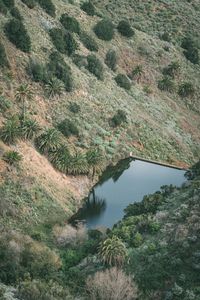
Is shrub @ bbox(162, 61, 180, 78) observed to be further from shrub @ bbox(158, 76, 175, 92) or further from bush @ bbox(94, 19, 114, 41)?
bush @ bbox(94, 19, 114, 41)

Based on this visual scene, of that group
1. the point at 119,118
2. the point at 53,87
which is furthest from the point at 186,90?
the point at 53,87

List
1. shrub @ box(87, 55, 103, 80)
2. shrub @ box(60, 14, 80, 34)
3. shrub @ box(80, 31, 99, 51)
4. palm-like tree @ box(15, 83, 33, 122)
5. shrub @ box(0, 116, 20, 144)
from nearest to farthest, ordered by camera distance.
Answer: shrub @ box(0, 116, 20, 144)
palm-like tree @ box(15, 83, 33, 122)
shrub @ box(87, 55, 103, 80)
shrub @ box(60, 14, 80, 34)
shrub @ box(80, 31, 99, 51)

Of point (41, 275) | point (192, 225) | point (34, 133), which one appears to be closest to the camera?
point (41, 275)

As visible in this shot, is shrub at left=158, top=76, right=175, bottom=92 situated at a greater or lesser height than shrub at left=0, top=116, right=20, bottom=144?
greater

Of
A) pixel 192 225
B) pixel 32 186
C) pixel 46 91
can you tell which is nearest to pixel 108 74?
pixel 46 91

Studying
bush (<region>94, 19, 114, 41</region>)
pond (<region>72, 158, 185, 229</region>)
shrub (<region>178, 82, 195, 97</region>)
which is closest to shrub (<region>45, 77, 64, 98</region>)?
pond (<region>72, 158, 185, 229</region>)

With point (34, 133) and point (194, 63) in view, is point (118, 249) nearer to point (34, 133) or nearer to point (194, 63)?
point (34, 133)
